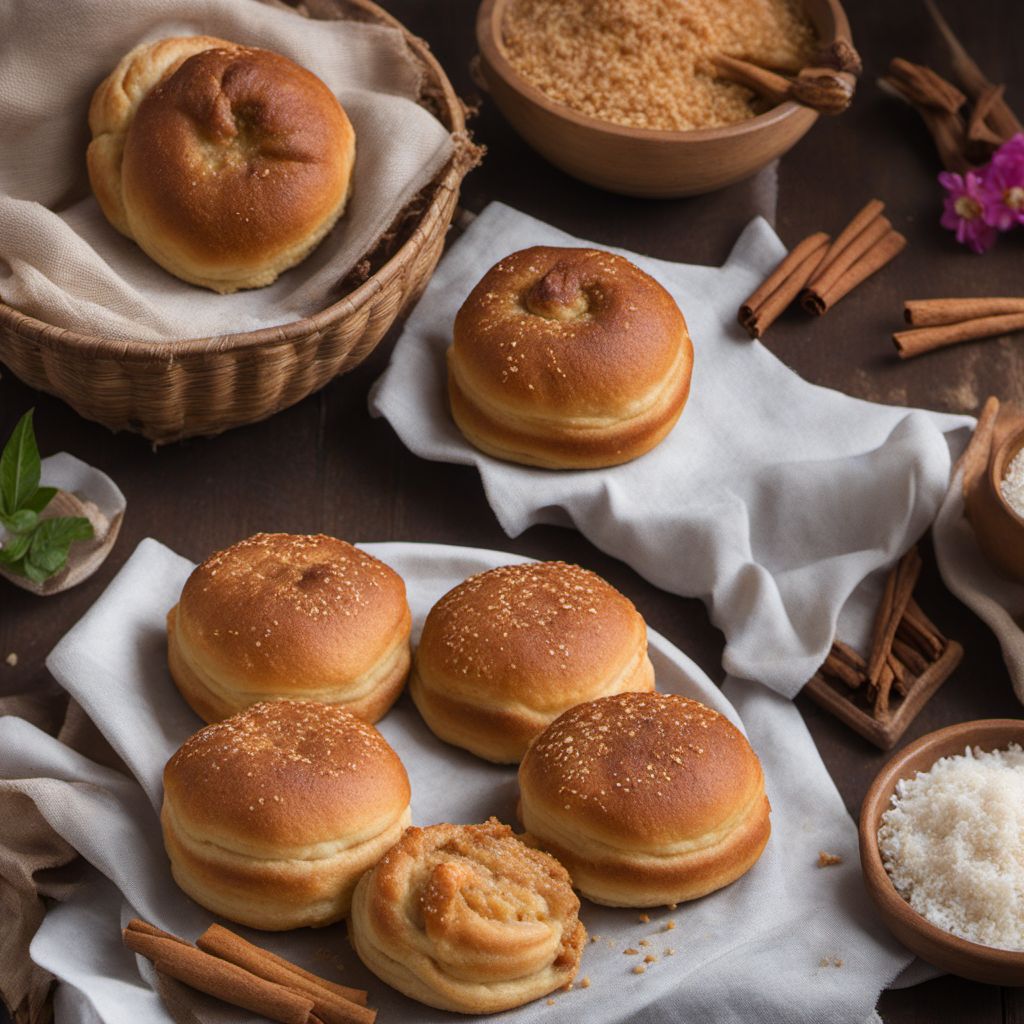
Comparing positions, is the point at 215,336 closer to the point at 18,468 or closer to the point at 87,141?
the point at 18,468

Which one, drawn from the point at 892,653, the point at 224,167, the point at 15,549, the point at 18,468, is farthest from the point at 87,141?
the point at 892,653

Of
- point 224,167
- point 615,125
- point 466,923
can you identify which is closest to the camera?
point 466,923

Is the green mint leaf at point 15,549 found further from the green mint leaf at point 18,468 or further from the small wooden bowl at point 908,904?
the small wooden bowl at point 908,904

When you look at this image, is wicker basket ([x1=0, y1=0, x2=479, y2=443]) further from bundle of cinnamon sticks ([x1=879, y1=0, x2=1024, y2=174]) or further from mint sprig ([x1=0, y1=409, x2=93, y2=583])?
bundle of cinnamon sticks ([x1=879, y1=0, x2=1024, y2=174])

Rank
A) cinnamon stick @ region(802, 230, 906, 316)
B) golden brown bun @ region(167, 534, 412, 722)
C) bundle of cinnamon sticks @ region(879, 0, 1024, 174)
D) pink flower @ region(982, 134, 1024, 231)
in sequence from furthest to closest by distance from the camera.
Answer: bundle of cinnamon sticks @ region(879, 0, 1024, 174), pink flower @ region(982, 134, 1024, 231), cinnamon stick @ region(802, 230, 906, 316), golden brown bun @ region(167, 534, 412, 722)

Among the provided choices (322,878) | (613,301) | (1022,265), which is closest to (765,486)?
(613,301)

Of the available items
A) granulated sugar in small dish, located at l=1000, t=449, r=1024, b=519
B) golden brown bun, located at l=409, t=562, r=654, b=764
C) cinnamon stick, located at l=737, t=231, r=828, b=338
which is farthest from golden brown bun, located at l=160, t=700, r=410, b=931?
cinnamon stick, located at l=737, t=231, r=828, b=338
